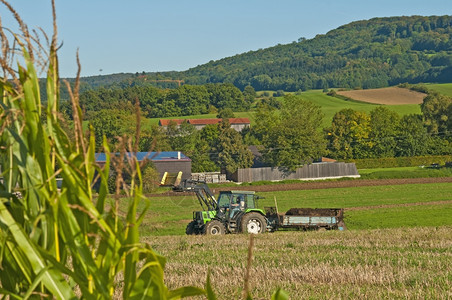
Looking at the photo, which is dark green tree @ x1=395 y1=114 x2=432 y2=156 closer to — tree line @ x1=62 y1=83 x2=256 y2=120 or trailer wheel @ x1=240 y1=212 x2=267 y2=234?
tree line @ x1=62 y1=83 x2=256 y2=120

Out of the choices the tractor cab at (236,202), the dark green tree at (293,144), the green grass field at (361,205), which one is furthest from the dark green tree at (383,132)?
the tractor cab at (236,202)

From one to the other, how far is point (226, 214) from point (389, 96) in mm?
139734

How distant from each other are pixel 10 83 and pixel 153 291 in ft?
3.29

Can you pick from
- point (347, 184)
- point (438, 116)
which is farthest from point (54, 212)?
point (438, 116)

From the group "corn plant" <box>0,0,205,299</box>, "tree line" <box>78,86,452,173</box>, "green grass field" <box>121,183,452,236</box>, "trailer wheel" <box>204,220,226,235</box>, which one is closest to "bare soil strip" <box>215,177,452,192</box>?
"green grass field" <box>121,183,452,236</box>

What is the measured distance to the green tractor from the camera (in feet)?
88.3

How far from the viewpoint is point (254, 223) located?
2717cm

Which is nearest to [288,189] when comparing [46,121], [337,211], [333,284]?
[337,211]

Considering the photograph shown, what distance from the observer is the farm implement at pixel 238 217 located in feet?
88.7

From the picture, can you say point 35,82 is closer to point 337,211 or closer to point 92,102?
point 337,211

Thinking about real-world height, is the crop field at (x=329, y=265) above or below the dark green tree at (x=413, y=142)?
above

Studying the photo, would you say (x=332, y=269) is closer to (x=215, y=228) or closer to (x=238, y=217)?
(x=215, y=228)

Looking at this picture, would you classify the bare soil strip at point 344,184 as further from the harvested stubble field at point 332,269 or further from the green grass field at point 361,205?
the harvested stubble field at point 332,269

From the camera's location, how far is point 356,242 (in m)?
18.6
